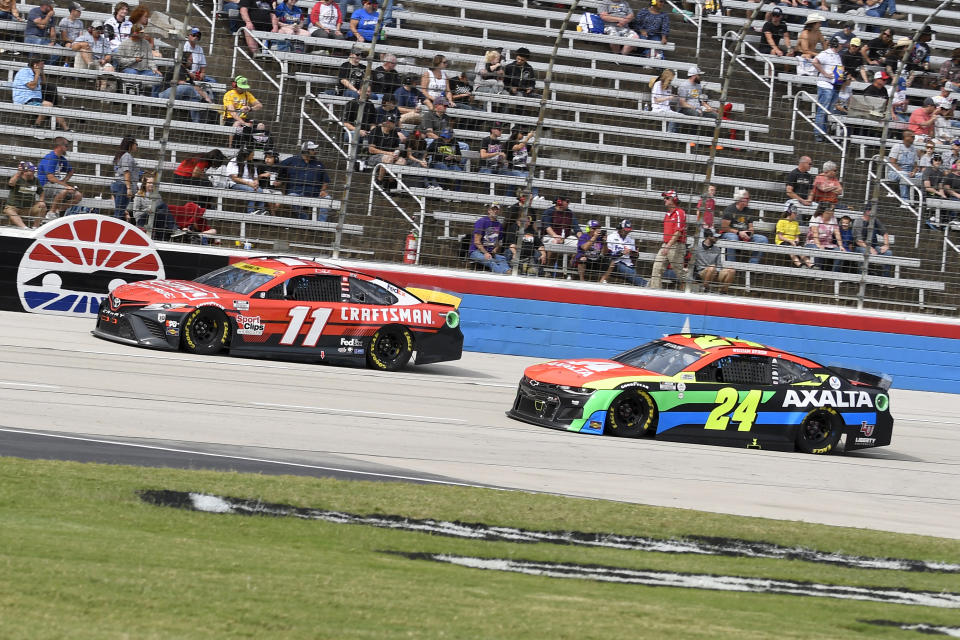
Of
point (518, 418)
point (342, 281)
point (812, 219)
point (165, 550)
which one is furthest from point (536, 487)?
point (812, 219)

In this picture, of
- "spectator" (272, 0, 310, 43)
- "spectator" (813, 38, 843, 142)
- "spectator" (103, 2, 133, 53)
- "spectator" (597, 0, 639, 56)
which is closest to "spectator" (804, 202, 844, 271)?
"spectator" (813, 38, 843, 142)

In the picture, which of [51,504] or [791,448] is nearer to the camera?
[51,504]

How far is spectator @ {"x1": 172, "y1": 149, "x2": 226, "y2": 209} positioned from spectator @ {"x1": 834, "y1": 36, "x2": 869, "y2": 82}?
39.5 ft

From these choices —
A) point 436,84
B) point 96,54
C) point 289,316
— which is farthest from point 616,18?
point 289,316

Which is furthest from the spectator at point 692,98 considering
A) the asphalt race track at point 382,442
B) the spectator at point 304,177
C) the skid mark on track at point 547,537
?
the skid mark on track at point 547,537

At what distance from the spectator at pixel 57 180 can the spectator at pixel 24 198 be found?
0.30 ft

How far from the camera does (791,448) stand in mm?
14086

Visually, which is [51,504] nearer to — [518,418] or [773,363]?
[518,418]

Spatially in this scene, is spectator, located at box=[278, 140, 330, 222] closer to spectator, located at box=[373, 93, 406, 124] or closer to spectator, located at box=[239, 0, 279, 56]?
spectator, located at box=[373, 93, 406, 124]

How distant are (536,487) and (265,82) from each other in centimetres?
1105

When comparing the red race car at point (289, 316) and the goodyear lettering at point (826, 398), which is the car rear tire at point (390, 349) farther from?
the goodyear lettering at point (826, 398)

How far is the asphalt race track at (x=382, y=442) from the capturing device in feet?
34.0

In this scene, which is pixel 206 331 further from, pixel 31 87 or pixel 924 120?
pixel 924 120

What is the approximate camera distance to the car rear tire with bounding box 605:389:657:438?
1336 centimetres
